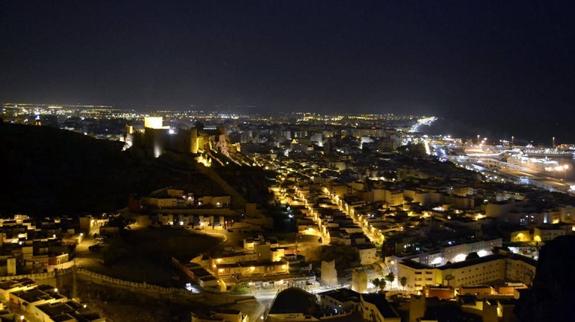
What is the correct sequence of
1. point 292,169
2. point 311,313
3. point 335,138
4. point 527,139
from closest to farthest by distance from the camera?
1. point 311,313
2. point 292,169
3. point 335,138
4. point 527,139

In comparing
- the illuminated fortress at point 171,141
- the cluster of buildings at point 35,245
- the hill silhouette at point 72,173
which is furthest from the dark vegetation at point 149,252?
the illuminated fortress at point 171,141

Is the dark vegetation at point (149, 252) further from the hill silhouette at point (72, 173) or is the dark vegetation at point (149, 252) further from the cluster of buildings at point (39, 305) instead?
the hill silhouette at point (72, 173)

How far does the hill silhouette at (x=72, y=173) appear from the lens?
19.6 m

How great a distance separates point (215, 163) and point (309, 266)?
994 centimetres

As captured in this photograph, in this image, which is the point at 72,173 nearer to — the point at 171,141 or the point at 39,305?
the point at 171,141

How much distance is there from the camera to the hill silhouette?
64.3 ft

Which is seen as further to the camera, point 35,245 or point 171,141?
point 171,141

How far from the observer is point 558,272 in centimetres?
747

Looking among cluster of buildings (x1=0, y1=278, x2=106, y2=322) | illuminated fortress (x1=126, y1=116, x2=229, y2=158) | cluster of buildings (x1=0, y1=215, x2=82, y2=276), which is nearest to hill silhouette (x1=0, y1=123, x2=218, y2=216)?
illuminated fortress (x1=126, y1=116, x2=229, y2=158)

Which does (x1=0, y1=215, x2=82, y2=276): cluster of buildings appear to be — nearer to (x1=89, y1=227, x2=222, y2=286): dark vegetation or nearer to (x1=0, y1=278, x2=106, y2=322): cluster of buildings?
(x1=89, y1=227, x2=222, y2=286): dark vegetation

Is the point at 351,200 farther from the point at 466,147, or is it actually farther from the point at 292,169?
the point at 466,147

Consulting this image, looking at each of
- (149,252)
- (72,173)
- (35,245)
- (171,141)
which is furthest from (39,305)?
(171,141)

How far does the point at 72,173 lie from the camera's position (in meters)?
22.4

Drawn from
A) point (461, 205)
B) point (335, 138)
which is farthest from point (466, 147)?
point (461, 205)
